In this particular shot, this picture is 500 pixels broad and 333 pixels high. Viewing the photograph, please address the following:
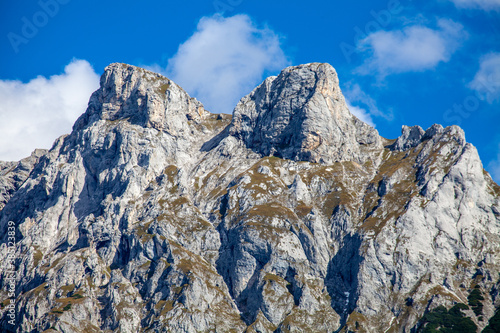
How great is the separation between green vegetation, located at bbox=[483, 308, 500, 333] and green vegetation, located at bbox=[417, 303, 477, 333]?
12.4ft

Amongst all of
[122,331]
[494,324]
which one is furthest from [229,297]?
[494,324]

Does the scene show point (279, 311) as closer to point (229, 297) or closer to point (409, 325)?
point (229, 297)

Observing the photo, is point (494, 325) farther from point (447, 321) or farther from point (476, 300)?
point (447, 321)

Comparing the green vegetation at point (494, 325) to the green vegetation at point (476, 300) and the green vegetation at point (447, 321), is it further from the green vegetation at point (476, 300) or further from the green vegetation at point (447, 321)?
the green vegetation at point (476, 300)

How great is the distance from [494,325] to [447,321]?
1388cm

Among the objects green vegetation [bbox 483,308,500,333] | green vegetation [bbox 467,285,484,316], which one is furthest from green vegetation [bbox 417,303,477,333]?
green vegetation [bbox 483,308,500,333]

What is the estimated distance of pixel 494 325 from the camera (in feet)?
560

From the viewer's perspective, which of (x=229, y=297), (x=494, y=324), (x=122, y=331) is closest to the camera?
(x=494, y=324)

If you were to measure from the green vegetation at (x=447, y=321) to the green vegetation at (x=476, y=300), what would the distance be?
2.75 m

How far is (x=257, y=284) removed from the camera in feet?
641

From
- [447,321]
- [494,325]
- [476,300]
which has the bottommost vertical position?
[447,321]

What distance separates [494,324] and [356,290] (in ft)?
144

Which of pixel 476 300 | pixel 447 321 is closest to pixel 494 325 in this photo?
pixel 476 300

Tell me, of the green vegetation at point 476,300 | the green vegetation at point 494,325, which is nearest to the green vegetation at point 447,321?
the green vegetation at point 476,300
